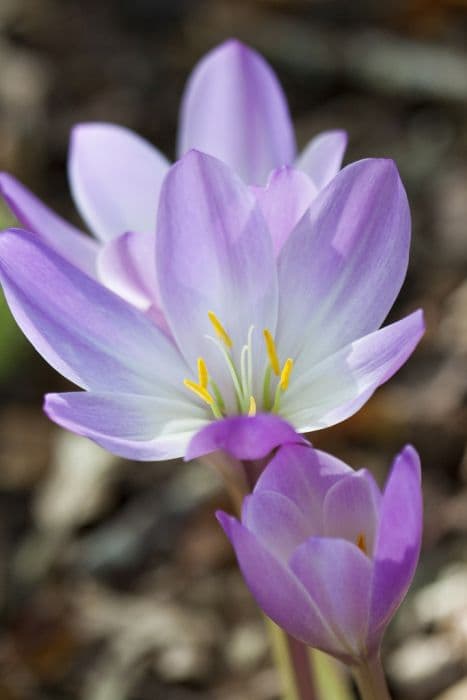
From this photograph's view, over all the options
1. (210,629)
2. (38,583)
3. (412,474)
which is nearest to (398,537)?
(412,474)

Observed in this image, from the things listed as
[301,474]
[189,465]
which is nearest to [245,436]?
[301,474]

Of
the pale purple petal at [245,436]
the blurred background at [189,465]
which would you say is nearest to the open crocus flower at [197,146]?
the pale purple petal at [245,436]

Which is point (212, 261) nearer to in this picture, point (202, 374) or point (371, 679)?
point (202, 374)

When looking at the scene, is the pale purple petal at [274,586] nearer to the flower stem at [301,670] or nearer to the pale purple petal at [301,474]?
the pale purple petal at [301,474]

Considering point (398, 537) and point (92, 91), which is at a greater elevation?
point (398, 537)

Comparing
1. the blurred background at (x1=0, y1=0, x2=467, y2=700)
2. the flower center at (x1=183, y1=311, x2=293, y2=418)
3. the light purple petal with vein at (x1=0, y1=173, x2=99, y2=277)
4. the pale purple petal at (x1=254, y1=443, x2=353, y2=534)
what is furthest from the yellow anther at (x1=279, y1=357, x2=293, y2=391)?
the blurred background at (x1=0, y1=0, x2=467, y2=700)

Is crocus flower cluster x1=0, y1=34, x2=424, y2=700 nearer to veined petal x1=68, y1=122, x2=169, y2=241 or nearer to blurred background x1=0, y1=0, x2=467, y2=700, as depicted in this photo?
veined petal x1=68, y1=122, x2=169, y2=241

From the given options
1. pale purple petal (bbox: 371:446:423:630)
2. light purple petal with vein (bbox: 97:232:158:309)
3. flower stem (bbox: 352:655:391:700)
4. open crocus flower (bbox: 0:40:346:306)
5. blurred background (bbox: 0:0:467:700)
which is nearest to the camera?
pale purple petal (bbox: 371:446:423:630)

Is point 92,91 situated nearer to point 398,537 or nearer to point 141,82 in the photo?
point 141,82
